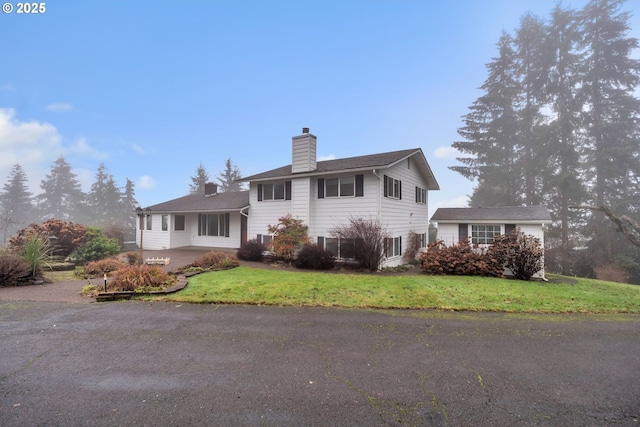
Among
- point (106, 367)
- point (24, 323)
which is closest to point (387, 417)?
point (106, 367)

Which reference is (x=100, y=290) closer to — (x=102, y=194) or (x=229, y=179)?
(x=229, y=179)

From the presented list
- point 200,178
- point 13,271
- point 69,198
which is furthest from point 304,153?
point 69,198

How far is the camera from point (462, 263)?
1201 centimetres

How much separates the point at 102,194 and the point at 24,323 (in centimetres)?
5340

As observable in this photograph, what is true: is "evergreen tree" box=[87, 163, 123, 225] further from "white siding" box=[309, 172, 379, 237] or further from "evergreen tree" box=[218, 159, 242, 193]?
"white siding" box=[309, 172, 379, 237]

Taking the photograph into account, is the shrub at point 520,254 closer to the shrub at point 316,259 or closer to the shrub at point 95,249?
the shrub at point 316,259

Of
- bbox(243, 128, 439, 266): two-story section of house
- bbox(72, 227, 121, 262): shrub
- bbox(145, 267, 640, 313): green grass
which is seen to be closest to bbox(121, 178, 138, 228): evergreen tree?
bbox(72, 227, 121, 262): shrub

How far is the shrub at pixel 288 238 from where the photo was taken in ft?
45.0

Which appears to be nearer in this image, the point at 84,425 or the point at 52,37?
the point at 84,425

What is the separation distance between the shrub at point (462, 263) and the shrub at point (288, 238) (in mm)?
6060

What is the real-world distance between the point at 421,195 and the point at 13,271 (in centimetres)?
1954

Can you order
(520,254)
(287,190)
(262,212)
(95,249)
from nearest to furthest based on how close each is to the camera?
(520,254)
(95,249)
(287,190)
(262,212)

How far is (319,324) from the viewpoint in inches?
202

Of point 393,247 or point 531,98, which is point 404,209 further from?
point 531,98
